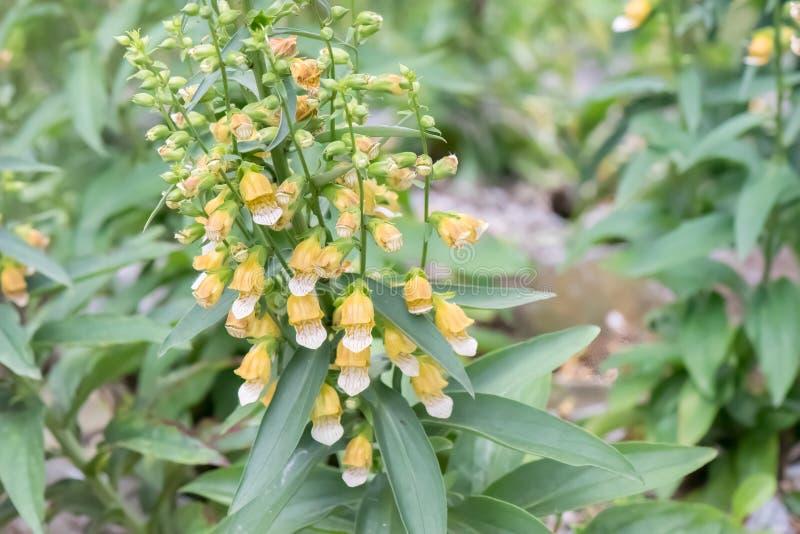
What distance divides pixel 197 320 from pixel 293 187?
0.25 m

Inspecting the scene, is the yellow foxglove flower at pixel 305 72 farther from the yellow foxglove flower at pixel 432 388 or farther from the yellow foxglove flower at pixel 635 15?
the yellow foxglove flower at pixel 635 15

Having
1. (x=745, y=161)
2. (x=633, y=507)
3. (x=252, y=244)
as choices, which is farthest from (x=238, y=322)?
(x=745, y=161)

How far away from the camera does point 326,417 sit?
118 cm


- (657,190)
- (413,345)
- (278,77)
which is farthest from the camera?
(657,190)

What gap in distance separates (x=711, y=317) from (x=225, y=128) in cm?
153

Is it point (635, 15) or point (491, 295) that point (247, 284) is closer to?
point (491, 295)

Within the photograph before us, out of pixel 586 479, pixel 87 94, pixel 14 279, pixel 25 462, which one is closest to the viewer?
pixel 586 479

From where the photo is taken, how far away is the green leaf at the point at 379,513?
1.25 meters

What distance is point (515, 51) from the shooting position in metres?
4.42

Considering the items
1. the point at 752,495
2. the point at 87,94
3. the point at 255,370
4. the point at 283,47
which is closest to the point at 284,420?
the point at 255,370

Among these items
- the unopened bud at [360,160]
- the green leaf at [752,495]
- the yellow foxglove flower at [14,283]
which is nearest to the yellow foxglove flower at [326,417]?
the unopened bud at [360,160]

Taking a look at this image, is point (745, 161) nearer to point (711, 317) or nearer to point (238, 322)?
point (711, 317)

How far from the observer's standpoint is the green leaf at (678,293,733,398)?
2059 millimetres

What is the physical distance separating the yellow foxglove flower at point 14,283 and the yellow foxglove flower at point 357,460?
0.81 meters
